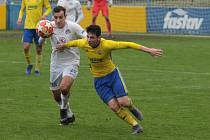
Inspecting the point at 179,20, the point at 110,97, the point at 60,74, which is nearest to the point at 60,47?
the point at 60,74

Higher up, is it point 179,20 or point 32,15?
point 32,15

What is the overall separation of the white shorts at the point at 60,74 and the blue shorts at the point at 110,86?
65 centimetres

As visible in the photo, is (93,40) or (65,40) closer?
(93,40)

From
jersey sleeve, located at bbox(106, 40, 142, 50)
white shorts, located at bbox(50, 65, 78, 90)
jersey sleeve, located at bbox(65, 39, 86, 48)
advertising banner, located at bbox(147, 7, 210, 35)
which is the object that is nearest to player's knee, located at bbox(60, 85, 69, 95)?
white shorts, located at bbox(50, 65, 78, 90)

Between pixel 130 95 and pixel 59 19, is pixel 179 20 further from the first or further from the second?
pixel 59 19

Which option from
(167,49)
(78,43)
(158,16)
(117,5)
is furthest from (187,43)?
(78,43)

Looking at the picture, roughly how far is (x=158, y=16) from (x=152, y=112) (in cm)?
1778

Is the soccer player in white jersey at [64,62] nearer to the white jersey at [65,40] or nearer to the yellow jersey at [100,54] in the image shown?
the white jersey at [65,40]

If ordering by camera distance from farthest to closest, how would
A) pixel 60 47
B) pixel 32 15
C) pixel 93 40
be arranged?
pixel 32 15, pixel 60 47, pixel 93 40

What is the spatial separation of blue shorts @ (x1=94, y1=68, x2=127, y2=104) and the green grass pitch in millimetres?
570

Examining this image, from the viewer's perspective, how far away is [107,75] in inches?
416

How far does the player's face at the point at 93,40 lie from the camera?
10.2 m

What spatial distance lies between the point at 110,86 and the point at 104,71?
0.25 meters

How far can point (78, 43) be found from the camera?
34.7 feet
